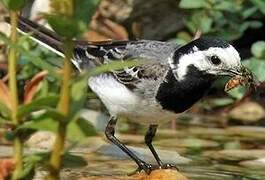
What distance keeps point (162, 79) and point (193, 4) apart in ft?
6.20

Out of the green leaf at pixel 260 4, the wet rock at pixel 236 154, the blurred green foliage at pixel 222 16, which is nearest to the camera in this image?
the wet rock at pixel 236 154

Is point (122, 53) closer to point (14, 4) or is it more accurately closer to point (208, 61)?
point (208, 61)

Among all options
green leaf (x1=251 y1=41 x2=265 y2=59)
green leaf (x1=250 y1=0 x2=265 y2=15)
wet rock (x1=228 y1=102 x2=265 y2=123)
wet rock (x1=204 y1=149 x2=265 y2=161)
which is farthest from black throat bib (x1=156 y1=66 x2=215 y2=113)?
green leaf (x1=250 y1=0 x2=265 y2=15)

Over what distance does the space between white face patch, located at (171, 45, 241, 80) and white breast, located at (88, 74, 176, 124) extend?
0.23 meters

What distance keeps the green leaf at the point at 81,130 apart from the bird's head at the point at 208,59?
2.32m

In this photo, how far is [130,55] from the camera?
4699 millimetres

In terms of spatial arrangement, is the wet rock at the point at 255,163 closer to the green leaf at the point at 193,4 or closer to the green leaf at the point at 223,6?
the green leaf at the point at 193,4

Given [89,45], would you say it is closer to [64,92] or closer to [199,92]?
[199,92]

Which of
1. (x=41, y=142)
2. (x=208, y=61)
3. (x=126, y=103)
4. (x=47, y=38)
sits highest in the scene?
(x=47, y=38)

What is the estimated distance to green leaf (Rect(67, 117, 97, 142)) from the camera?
2002 millimetres

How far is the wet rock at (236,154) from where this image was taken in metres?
4.95

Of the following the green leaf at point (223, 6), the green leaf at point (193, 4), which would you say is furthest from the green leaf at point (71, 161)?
the green leaf at point (223, 6)

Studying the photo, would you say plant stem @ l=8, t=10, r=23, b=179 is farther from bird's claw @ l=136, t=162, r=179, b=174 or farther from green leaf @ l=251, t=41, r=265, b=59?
green leaf @ l=251, t=41, r=265, b=59

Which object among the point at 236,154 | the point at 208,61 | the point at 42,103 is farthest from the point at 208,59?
the point at 42,103
